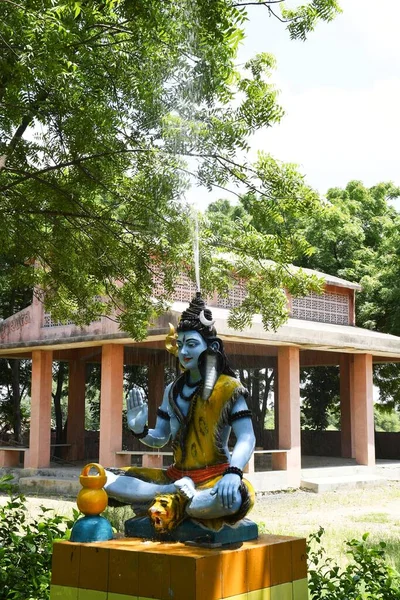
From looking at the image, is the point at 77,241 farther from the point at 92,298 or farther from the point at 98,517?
the point at 98,517

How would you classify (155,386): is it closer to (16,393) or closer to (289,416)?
(16,393)

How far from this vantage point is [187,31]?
6891mm

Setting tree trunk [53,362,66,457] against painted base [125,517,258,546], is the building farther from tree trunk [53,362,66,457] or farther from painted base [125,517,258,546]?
painted base [125,517,258,546]

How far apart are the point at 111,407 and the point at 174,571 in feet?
42.4

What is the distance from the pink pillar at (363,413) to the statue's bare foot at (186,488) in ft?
51.7

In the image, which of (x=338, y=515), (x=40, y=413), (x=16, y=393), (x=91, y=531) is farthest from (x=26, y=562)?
(x=16, y=393)

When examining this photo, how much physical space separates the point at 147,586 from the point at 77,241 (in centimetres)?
671

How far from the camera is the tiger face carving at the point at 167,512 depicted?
13.8ft

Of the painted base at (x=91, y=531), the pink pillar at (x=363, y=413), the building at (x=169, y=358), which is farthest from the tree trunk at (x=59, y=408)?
the painted base at (x=91, y=531)

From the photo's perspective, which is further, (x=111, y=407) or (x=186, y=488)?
(x=111, y=407)

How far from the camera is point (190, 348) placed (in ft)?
15.1

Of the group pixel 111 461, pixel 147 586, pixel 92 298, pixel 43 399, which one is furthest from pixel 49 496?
pixel 147 586

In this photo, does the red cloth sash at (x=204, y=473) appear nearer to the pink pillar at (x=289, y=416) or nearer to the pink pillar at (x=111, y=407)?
the pink pillar at (x=111, y=407)

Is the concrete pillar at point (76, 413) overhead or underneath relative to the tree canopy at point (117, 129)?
underneath
